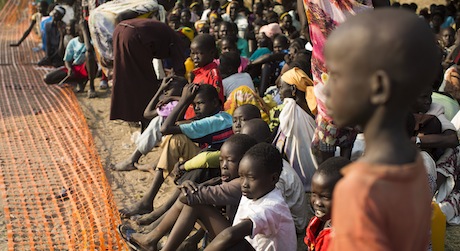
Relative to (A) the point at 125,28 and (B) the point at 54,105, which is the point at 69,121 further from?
(A) the point at 125,28

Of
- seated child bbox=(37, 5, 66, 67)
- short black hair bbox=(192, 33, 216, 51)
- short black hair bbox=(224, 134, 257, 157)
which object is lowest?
seated child bbox=(37, 5, 66, 67)

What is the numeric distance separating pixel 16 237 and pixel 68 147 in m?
1.98

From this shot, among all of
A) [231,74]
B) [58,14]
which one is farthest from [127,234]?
[58,14]

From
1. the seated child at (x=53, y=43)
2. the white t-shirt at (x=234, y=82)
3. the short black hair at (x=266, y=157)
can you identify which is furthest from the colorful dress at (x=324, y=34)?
the seated child at (x=53, y=43)

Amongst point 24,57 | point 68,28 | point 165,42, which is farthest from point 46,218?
point 24,57

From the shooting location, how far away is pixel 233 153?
11.0 feet

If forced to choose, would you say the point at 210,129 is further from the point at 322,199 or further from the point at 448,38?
the point at 448,38

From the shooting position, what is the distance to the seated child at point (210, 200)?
3.21m

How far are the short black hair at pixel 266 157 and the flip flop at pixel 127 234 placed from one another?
993 millimetres

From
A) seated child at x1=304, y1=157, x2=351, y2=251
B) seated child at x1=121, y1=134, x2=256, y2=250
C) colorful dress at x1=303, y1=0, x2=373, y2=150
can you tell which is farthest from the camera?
seated child at x1=121, y1=134, x2=256, y2=250

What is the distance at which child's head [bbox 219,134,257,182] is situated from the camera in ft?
11.0

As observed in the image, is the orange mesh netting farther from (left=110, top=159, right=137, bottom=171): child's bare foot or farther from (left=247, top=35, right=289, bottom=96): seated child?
(left=247, top=35, right=289, bottom=96): seated child

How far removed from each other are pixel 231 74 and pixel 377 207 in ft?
15.0

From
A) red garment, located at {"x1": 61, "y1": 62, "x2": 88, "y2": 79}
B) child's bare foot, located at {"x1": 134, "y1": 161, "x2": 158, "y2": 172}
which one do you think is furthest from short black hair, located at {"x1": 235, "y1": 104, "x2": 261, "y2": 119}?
red garment, located at {"x1": 61, "y1": 62, "x2": 88, "y2": 79}
